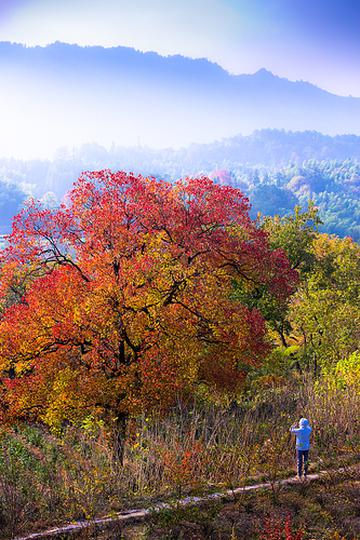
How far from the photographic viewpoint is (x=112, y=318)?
11.6 meters

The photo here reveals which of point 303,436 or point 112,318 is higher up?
point 112,318

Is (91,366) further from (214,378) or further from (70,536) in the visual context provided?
(70,536)

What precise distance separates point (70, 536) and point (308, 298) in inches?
579

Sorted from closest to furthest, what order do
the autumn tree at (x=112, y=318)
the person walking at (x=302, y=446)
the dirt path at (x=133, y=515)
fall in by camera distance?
the dirt path at (x=133, y=515)
the person walking at (x=302, y=446)
the autumn tree at (x=112, y=318)

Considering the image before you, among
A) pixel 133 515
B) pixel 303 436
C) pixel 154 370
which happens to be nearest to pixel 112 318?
pixel 154 370

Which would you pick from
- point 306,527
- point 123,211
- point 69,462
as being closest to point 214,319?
point 123,211

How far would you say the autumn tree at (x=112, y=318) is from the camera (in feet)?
38.5

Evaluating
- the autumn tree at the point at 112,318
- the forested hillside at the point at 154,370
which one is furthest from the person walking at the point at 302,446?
the autumn tree at the point at 112,318

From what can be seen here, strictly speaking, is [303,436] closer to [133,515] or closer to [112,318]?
[133,515]

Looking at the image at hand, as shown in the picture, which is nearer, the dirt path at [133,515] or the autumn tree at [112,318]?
the dirt path at [133,515]

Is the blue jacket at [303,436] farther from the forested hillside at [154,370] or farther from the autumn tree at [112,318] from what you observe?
the autumn tree at [112,318]

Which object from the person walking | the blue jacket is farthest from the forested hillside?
the blue jacket

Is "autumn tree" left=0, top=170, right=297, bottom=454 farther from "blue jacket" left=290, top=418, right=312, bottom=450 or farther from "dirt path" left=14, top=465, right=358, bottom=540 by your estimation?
"dirt path" left=14, top=465, right=358, bottom=540

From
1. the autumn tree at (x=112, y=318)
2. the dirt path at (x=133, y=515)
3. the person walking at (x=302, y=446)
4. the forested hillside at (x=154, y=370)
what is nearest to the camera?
the dirt path at (x=133, y=515)
